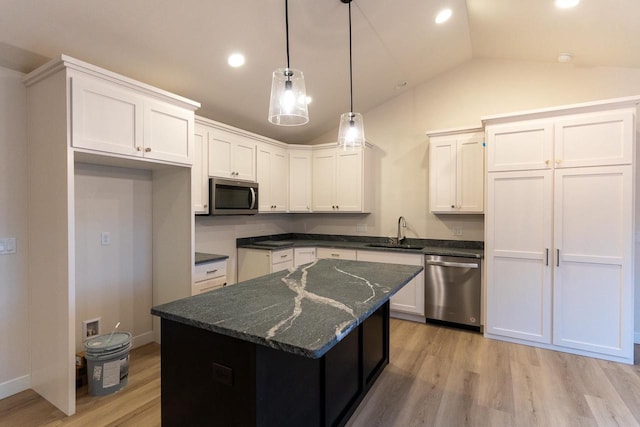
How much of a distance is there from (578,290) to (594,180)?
1036mm

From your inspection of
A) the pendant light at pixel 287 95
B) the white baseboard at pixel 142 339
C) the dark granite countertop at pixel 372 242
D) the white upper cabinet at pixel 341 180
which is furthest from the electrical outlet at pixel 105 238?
the white upper cabinet at pixel 341 180

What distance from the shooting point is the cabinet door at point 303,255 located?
4316 mm

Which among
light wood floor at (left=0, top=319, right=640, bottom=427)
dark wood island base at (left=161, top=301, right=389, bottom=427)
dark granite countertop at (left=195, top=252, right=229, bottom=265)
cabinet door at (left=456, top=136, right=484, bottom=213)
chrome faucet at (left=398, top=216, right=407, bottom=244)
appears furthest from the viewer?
chrome faucet at (left=398, top=216, right=407, bottom=244)

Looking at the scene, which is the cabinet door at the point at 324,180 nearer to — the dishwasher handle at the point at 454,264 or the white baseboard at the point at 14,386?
the dishwasher handle at the point at 454,264

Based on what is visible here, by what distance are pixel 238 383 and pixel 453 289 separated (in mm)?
2945

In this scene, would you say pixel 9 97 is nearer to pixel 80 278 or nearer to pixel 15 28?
pixel 15 28

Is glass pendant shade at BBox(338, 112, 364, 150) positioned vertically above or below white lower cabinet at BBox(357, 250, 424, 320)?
above

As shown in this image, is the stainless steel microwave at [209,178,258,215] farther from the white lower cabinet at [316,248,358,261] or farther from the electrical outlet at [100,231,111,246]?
the white lower cabinet at [316,248,358,261]

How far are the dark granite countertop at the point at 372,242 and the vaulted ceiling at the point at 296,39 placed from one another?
63.7 inches

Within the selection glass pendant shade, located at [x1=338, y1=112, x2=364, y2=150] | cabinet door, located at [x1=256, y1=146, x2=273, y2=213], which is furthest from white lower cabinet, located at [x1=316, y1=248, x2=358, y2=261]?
glass pendant shade, located at [x1=338, y1=112, x2=364, y2=150]

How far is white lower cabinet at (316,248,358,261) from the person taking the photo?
165 inches

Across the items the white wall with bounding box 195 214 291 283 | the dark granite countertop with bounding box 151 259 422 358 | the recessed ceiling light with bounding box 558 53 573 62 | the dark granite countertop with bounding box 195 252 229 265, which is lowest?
the dark granite countertop with bounding box 195 252 229 265

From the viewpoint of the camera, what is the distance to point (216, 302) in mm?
1649

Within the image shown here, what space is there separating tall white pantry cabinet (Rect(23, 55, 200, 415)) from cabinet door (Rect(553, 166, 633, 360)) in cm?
370
